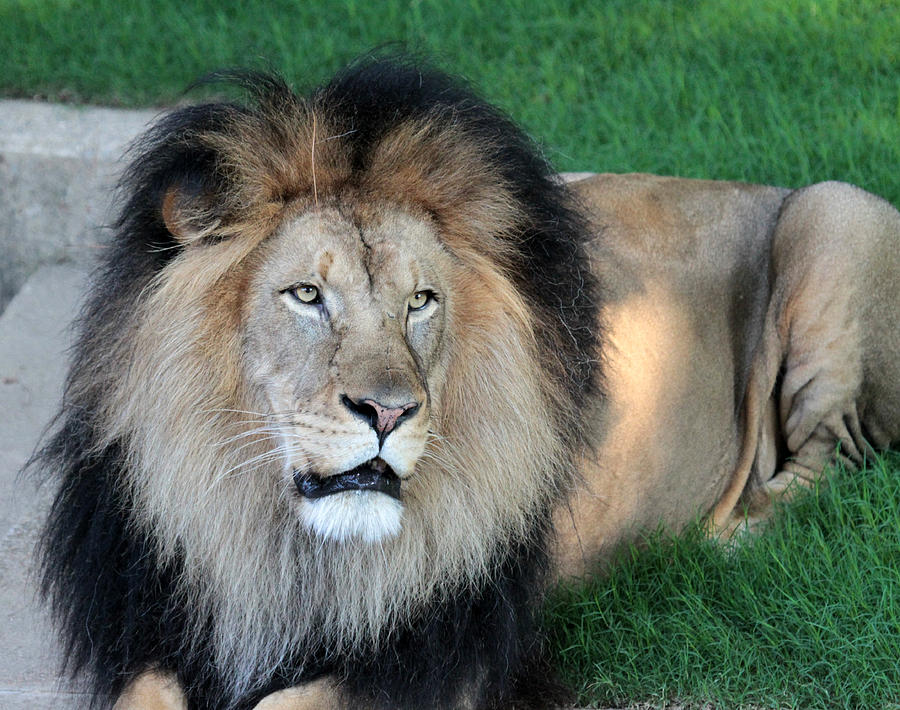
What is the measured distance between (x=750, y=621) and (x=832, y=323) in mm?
891

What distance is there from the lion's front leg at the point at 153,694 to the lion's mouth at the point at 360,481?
530 mm

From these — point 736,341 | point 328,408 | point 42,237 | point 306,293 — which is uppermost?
point 306,293

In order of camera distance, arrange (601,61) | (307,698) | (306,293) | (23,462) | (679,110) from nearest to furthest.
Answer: (306,293)
(307,698)
(23,462)
(679,110)
(601,61)

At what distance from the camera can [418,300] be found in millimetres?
2080

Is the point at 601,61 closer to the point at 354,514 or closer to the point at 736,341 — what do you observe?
the point at 736,341

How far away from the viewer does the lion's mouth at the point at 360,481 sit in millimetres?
1928

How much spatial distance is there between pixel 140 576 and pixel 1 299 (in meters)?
2.81

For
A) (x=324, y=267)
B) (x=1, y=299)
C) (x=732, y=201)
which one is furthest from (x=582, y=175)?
(x=1, y=299)

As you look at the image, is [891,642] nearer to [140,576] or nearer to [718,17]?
[140,576]

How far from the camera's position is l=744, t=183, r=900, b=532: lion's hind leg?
126 inches

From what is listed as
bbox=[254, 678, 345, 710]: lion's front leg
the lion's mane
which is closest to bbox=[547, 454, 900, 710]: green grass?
the lion's mane

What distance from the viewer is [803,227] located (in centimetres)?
325

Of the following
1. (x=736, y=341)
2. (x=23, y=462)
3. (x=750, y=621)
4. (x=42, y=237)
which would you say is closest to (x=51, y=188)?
(x=42, y=237)

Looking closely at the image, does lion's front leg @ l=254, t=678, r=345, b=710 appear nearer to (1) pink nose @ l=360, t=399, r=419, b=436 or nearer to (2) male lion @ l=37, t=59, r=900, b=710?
(2) male lion @ l=37, t=59, r=900, b=710
